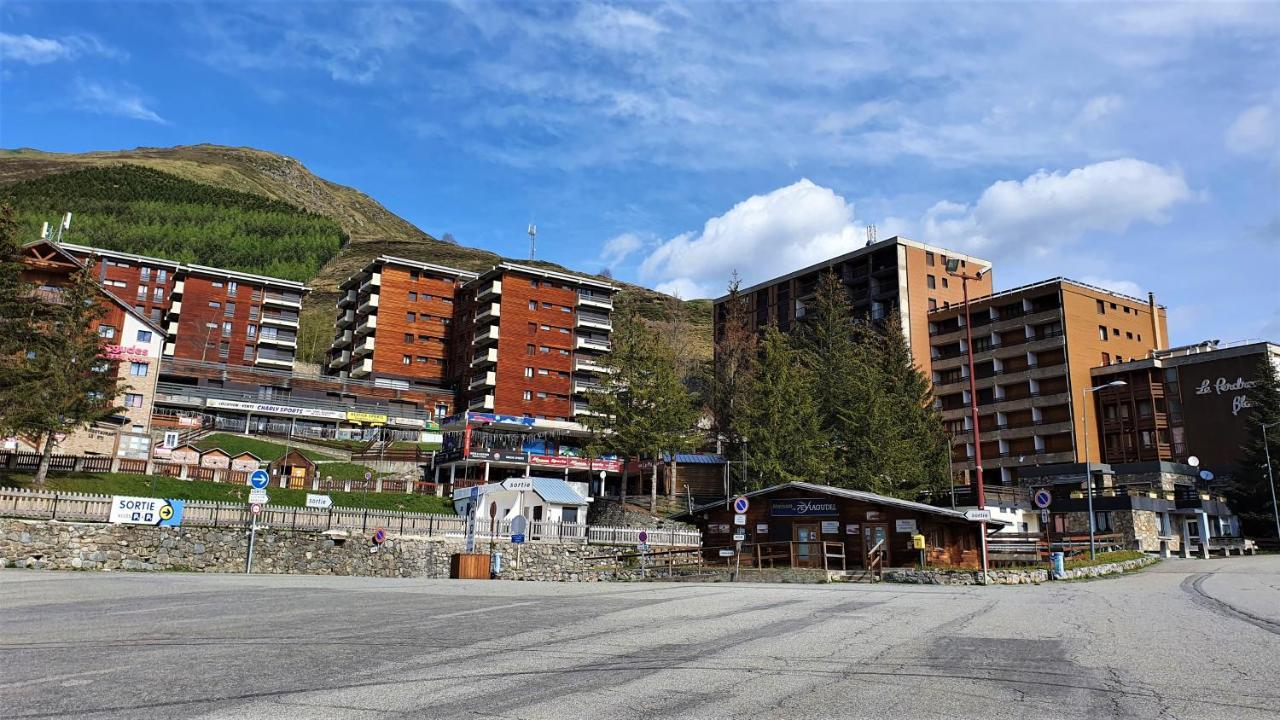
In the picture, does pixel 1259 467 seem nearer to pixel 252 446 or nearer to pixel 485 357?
pixel 485 357

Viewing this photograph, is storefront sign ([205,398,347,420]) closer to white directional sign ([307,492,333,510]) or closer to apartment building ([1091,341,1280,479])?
white directional sign ([307,492,333,510])

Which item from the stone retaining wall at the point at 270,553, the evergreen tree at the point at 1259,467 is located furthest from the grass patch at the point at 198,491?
the evergreen tree at the point at 1259,467

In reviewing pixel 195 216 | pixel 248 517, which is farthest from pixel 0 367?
pixel 195 216

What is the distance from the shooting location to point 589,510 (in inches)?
2267

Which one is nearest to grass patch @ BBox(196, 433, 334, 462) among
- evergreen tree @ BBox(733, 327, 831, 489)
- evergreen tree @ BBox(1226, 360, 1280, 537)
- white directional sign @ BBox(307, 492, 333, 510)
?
white directional sign @ BBox(307, 492, 333, 510)

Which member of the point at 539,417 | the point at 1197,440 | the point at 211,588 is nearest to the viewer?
the point at 211,588

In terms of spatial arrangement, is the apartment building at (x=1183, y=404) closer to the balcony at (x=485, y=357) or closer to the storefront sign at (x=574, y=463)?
the storefront sign at (x=574, y=463)

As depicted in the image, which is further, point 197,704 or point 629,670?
point 629,670

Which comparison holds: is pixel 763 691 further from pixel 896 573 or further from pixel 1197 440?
pixel 1197 440

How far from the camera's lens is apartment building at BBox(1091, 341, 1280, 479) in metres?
72.9

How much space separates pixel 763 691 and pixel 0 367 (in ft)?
141

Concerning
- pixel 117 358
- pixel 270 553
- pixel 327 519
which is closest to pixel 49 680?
pixel 270 553

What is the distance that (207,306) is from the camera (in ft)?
335

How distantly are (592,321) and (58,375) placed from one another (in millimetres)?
62388
